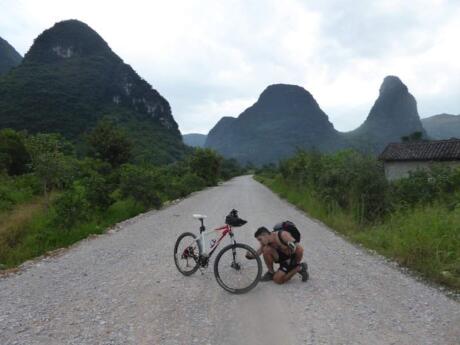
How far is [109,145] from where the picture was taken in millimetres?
33969

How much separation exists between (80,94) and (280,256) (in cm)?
9025

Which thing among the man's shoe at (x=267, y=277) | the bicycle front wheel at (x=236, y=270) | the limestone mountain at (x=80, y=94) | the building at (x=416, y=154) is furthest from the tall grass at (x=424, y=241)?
the limestone mountain at (x=80, y=94)

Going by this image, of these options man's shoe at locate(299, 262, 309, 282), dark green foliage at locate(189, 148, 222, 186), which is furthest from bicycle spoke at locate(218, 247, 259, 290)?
dark green foliage at locate(189, 148, 222, 186)

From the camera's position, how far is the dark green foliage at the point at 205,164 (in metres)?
39.4

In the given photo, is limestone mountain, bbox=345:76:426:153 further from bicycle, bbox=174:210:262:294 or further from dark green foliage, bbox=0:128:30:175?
bicycle, bbox=174:210:262:294

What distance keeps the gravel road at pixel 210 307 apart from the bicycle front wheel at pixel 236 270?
145mm

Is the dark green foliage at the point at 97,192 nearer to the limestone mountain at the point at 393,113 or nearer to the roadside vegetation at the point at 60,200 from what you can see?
the roadside vegetation at the point at 60,200

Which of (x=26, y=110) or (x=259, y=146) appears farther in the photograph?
(x=259, y=146)

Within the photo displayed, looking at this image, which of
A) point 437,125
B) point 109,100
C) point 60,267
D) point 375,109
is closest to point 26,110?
point 109,100

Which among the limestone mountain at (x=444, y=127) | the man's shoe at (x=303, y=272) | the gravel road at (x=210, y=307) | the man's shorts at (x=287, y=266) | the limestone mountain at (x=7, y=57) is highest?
the limestone mountain at (x=7, y=57)

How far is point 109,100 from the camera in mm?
94750

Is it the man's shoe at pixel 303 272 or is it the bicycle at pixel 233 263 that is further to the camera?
the man's shoe at pixel 303 272

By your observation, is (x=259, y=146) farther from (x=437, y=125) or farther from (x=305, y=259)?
(x=305, y=259)

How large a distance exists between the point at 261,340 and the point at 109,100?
3928 inches
